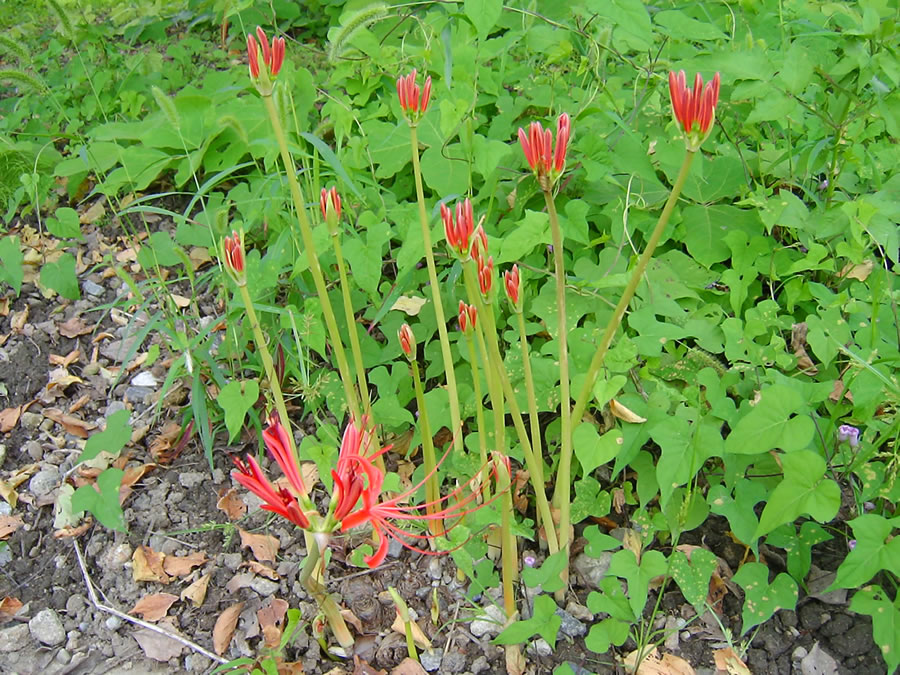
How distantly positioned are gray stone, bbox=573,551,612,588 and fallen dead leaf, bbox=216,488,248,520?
829 millimetres

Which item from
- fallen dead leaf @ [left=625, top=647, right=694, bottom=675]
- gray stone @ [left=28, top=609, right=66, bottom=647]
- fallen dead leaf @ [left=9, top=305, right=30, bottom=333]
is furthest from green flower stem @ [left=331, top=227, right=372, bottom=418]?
fallen dead leaf @ [left=9, top=305, right=30, bottom=333]

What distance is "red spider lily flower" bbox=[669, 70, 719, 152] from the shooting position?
965mm

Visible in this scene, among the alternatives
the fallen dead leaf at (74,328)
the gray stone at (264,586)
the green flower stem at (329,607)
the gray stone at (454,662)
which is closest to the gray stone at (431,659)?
the gray stone at (454,662)

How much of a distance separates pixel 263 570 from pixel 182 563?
205mm

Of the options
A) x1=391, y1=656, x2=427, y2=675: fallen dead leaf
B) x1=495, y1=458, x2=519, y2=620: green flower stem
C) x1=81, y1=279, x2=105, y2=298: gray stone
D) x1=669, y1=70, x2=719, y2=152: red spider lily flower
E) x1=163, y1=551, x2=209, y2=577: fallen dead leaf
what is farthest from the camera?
x1=81, y1=279, x2=105, y2=298: gray stone

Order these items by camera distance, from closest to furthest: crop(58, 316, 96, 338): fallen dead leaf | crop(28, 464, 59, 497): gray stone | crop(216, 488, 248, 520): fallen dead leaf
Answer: crop(216, 488, 248, 520): fallen dead leaf
crop(28, 464, 59, 497): gray stone
crop(58, 316, 96, 338): fallen dead leaf

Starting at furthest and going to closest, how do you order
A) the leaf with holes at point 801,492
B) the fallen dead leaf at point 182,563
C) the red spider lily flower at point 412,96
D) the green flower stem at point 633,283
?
the fallen dead leaf at point 182,563 → the leaf with holes at point 801,492 → the red spider lily flower at point 412,96 → the green flower stem at point 633,283

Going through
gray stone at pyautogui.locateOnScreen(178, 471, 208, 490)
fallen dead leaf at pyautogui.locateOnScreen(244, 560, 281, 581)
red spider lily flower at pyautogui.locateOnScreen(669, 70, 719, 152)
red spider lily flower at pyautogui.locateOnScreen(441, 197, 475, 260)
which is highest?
red spider lily flower at pyautogui.locateOnScreen(669, 70, 719, 152)

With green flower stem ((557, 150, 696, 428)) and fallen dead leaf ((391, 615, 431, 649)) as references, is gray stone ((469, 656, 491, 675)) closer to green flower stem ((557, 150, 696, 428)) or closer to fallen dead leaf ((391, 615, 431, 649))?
fallen dead leaf ((391, 615, 431, 649))

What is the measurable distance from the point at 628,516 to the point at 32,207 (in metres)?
2.41

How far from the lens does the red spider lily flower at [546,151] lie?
1.04 meters

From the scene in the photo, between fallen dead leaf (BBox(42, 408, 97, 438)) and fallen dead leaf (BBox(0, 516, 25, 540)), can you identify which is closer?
fallen dead leaf (BBox(0, 516, 25, 540))

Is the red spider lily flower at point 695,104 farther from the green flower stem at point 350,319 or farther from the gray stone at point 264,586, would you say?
the gray stone at point 264,586

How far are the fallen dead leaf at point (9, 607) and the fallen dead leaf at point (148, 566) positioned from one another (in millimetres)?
262
